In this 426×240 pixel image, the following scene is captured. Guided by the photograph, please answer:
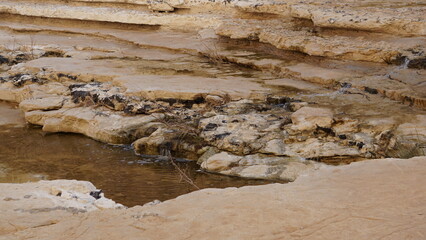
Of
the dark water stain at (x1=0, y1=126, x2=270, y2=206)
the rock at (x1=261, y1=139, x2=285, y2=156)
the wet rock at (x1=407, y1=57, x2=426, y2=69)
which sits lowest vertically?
the dark water stain at (x1=0, y1=126, x2=270, y2=206)

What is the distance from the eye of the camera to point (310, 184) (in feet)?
9.06

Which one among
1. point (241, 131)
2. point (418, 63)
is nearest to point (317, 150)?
point (241, 131)

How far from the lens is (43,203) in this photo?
3.07m

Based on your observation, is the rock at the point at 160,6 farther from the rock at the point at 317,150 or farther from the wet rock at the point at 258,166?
the rock at the point at 317,150

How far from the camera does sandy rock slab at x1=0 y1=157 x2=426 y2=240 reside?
2.23m

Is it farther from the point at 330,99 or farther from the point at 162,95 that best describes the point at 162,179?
the point at 330,99

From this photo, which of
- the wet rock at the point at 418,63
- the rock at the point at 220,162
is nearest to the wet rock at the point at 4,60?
the rock at the point at 220,162

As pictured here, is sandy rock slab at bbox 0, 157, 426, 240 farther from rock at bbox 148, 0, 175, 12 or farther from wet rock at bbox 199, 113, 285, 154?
rock at bbox 148, 0, 175, 12

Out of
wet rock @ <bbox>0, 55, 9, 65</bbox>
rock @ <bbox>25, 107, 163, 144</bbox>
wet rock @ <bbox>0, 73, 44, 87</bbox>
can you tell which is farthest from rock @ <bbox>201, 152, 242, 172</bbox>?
wet rock @ <bbox>0, 55, 9, 65</bbox>

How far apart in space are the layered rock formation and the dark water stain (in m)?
0.14

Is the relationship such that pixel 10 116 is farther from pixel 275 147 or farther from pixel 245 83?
pixel 275 147

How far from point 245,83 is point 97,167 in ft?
6.10

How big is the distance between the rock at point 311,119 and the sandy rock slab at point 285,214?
2181 millimetres

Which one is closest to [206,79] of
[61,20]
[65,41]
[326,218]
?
[65,41]
